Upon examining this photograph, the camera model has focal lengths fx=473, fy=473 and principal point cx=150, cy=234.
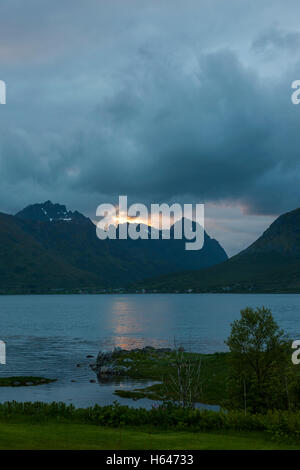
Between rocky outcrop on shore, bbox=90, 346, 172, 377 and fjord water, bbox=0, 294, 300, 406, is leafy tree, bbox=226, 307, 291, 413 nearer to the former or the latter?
fjord water, bbox=0, 294, 300, 406

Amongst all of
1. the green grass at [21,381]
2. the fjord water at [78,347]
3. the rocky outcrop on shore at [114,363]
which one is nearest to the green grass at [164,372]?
the rocky outcrop on shore at [114,363]

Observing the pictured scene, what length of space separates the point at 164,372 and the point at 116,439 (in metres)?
70.1

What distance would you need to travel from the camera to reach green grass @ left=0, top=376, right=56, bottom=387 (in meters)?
A: 79.6

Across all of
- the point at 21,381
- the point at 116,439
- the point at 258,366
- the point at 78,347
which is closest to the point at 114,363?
→ the point at 21,381

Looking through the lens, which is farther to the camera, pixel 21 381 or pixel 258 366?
pixel 21 381

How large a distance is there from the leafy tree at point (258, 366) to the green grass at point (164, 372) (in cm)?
1739

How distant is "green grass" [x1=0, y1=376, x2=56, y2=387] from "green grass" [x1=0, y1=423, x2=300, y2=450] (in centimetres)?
5807

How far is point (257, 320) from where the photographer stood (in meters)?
45.3

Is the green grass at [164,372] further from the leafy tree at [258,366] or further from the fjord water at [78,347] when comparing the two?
the leafy tree at [258,366]

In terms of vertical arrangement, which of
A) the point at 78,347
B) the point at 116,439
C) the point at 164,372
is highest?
the point at 116,439

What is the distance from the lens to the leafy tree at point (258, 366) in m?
41.0

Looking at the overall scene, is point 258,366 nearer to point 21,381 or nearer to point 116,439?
point 116,439

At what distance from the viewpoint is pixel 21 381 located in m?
81.2

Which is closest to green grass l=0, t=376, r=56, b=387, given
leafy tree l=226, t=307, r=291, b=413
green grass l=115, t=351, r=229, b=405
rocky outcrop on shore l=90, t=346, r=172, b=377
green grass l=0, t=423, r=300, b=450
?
rocky outcrop on shore l=90, t=346, r=172, b=377
